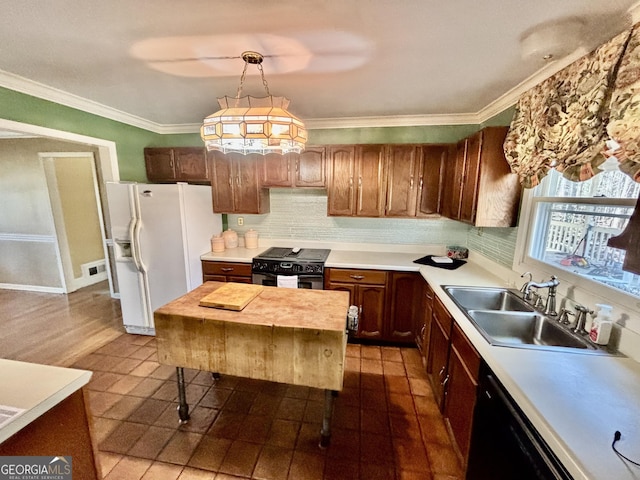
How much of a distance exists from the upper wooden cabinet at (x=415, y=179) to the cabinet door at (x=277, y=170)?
3.73 ft

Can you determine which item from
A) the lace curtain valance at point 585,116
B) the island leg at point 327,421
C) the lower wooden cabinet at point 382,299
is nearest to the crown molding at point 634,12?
the lace curtain valance at point 585,116

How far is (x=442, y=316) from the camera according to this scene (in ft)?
6.48

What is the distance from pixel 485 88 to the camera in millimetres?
2166

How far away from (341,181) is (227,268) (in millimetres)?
1648

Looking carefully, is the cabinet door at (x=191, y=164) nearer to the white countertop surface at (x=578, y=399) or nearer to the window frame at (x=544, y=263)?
the white countertop surface at (x=578, y=399)

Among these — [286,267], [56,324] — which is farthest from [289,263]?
[56,324]

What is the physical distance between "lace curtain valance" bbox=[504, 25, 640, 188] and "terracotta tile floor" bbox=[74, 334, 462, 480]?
1.87 meters

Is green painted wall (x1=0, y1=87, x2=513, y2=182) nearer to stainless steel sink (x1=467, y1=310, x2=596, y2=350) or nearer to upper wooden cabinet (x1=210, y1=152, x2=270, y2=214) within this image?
upper wooden cabinet (x1=210, y1=152, x2=270, y2=214)

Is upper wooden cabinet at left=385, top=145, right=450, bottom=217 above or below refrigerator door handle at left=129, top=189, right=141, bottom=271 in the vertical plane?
above

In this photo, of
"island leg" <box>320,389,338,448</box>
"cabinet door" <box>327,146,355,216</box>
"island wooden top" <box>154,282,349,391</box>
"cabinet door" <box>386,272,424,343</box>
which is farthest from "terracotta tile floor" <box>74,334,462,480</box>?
"cabinet door" <box>327,146,355,216</box>

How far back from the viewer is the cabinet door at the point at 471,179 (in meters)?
2.17

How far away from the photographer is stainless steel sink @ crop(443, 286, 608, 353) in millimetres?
1412

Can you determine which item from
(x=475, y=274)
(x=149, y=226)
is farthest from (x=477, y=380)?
(x=149, y=226)

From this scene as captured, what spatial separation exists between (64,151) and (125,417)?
4079 mm
